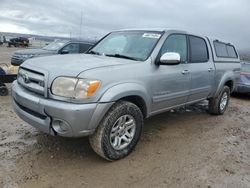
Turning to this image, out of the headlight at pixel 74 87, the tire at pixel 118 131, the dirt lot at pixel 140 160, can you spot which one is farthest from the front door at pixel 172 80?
the headlight at pixel 74 87

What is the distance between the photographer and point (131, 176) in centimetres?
368

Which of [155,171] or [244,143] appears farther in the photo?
[244,143]

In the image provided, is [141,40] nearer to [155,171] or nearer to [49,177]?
[155,171]

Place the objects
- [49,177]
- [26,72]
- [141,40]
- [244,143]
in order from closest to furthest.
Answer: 1. [49,177]
2. [26,72]
3. [141,40]
4. [244,143]

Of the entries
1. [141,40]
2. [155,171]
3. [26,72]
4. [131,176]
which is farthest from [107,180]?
[141,40]

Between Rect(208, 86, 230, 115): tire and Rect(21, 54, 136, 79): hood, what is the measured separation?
133 inches

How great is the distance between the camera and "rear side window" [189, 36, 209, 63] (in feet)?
18.5

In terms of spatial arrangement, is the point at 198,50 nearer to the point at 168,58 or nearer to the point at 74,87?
the point at 168,58

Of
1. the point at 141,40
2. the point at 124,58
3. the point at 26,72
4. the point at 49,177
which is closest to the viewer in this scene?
the point at 49,177

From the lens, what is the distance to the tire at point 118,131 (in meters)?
3.78

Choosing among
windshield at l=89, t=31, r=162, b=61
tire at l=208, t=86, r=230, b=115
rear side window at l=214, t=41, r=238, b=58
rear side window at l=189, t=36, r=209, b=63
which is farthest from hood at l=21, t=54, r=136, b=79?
tire at l=208, t=86, r=230, b=115

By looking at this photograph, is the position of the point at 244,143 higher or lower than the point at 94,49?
lower

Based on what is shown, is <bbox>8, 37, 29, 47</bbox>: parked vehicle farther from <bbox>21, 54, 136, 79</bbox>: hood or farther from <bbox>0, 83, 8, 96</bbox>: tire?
<bbox>21, 54, 136, 79</bbox>: hood

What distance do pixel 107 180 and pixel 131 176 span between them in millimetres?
319
